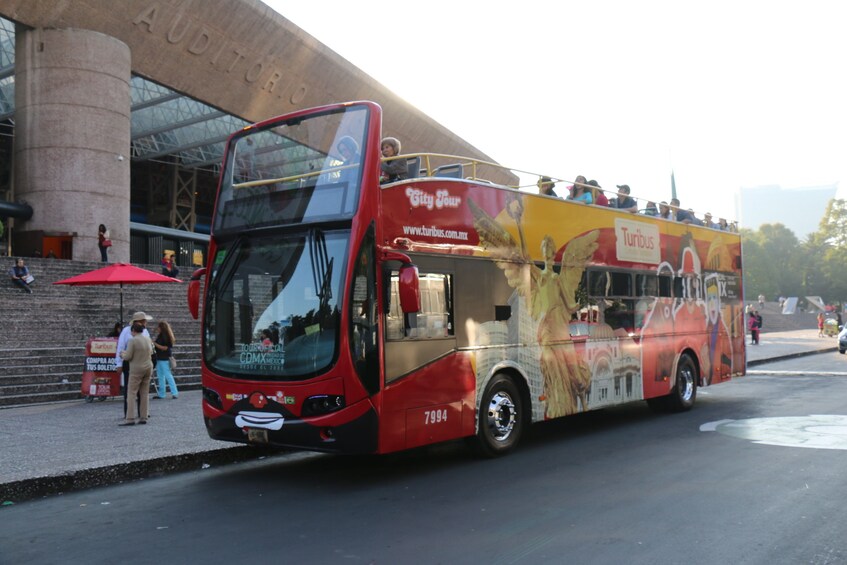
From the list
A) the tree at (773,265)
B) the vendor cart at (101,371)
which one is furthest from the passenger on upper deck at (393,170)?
the tree at (773,265)

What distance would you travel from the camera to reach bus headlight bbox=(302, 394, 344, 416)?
24.3ft

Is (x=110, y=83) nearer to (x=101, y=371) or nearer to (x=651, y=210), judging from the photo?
(x=101, y=371)

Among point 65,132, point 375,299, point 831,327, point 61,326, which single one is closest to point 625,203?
point 375,299

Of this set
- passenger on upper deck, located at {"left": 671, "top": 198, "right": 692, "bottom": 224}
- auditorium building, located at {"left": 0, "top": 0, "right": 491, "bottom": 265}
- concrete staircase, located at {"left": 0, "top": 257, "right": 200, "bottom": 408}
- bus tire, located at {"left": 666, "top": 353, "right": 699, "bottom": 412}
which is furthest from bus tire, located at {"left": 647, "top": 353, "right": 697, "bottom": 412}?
auditorium building, located at {"left": 0, "top": 0, "right": 491, "bottom": 265}

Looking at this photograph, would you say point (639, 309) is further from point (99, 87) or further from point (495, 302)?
point (99, 87)

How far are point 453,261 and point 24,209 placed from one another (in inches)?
856

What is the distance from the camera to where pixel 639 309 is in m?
11.9

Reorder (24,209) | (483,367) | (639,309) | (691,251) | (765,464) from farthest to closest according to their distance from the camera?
(24,209)
(691,251)
(639,309)
(483,367)
(765,464)

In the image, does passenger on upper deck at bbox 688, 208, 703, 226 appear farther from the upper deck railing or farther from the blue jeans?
the blue jeans

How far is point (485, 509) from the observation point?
258 inches

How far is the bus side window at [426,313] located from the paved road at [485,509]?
1.50 meters

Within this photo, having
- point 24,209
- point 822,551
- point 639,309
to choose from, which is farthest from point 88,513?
point 24,209

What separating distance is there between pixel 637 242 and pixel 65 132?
20718 millimetres

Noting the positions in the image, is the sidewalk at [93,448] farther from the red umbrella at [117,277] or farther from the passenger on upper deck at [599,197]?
the passenger on upper deck at [599,197]
